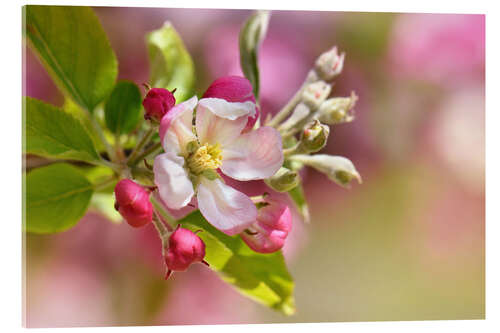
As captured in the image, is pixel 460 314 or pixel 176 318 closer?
pixel 176 318

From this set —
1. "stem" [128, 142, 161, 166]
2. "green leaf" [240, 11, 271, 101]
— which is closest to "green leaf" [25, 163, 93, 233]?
"stem" [128, 142, 161, 166]

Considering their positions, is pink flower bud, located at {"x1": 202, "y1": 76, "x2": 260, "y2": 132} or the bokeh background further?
the bokeh background

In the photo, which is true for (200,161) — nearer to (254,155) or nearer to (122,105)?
(254,155)

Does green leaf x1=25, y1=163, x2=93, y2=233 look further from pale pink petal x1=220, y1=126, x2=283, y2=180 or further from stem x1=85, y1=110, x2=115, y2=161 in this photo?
pale pink petal x1=220, y1=126, x2=283, y2=180

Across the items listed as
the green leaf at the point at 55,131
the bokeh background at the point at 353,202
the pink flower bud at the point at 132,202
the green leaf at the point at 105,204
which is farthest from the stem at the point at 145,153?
the bokeh background at the point at 353,202

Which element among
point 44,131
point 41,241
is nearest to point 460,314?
point 41,241
